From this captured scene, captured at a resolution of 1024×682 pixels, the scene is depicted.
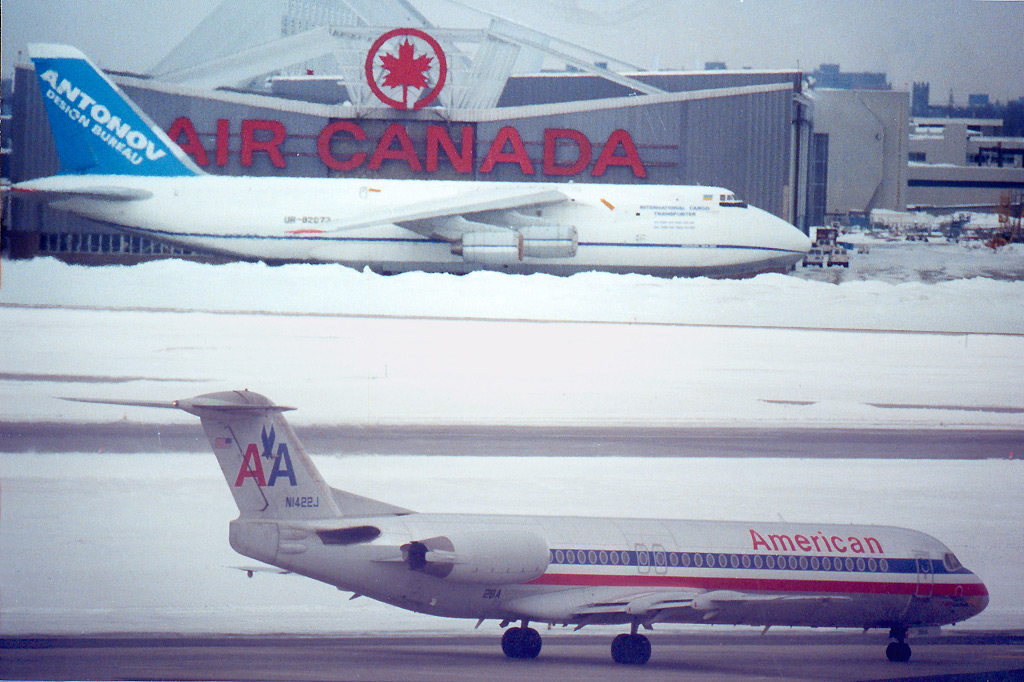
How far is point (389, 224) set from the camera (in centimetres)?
1294

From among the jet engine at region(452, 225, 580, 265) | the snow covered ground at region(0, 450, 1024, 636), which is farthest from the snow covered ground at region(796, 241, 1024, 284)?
the jet engine at region(452, 225, 580, 265)

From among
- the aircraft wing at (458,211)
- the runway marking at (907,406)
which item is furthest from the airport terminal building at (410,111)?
the runway marking at (907,406)

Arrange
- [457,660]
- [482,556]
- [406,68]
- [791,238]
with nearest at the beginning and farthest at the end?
[482,556]
[457,660]
[406,68]
[791,238]

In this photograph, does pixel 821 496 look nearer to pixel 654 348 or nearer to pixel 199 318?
pixel 654 348

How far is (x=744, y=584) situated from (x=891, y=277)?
16.0 ft

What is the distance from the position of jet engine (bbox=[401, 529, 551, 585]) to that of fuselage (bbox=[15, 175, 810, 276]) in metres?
5.14

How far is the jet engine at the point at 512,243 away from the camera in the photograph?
40.8 feet

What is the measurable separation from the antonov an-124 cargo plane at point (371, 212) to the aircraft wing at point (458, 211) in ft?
0.05

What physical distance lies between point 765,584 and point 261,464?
15.0ft

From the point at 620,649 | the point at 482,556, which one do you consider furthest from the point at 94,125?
the point at 620,649

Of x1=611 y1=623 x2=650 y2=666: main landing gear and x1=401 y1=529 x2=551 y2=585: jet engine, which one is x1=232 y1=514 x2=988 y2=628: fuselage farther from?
x1=611 y1=623 x2=650 y2=666: main landing gear

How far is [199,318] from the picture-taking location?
1158 centimetres

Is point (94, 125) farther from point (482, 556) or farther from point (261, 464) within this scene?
point (482, 556)

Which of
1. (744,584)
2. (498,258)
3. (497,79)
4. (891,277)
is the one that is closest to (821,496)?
(744,584)
